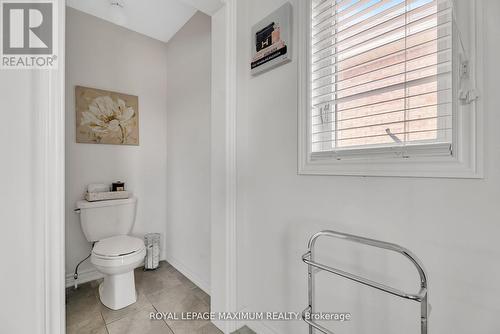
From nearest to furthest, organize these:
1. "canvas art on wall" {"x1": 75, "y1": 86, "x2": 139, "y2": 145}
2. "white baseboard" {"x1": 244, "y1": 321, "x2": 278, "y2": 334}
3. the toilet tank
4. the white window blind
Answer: the white window blind
"white baseboard" {"x1": 244, "y1": 321, "x2": 278, "y2": 334}
the toilet tank
"canvas art on wall" {"x1": 75, "y1": 86, "x2": 139, "y2": 145}

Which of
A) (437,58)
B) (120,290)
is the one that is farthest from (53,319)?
(437,58)

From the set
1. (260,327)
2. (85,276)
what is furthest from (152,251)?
(260,327)

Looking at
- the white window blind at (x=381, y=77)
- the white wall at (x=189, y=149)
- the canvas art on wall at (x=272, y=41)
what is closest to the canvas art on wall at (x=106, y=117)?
the white wall at (x=189, y=149)

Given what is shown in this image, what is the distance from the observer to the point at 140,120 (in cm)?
231

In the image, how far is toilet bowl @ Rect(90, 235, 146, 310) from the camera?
5.16 ft

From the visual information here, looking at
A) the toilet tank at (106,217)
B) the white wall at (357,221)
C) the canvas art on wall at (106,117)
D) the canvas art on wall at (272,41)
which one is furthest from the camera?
the canvas art on wall at (106,117)

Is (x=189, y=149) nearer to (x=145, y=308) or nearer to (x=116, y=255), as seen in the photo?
(x=116, y=255)

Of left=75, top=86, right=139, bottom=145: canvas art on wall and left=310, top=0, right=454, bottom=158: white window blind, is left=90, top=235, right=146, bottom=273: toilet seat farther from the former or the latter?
left=310, top=0, right=454, bottom=158: white window blind

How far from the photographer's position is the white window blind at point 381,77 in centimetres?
78

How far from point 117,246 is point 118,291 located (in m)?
0.33

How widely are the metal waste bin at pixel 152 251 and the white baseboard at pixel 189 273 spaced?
0.50 feet

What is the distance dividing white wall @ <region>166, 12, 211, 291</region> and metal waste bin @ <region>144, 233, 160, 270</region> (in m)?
0.15

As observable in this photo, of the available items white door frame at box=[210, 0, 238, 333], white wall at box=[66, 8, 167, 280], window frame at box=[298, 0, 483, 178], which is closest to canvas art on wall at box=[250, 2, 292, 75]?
white door frame at box=[210, 0, 238, 333]

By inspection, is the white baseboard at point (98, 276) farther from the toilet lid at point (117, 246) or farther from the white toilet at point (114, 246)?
the toilet lid at point (117, 246)
